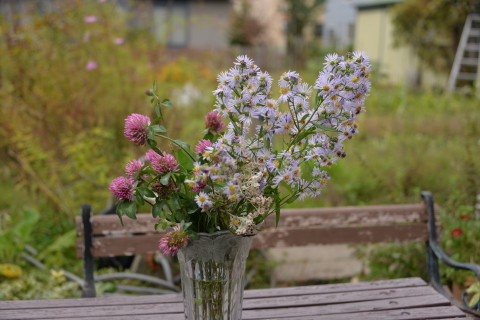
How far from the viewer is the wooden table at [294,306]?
183 centimetres

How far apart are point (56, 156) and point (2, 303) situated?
2507mm

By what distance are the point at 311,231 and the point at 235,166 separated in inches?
55.1

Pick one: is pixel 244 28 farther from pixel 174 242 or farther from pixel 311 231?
pixel 174 242

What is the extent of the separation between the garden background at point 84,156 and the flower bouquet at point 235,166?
5.46ft

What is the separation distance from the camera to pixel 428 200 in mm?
2523

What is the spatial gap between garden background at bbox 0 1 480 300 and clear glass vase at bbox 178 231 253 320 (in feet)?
5.19

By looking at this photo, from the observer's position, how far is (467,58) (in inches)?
431

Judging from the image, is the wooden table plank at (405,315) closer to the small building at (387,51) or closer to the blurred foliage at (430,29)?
the blurred foliage at (430,29)

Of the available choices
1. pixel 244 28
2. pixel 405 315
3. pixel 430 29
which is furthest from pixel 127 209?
pixel 244 28

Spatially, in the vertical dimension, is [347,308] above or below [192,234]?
below

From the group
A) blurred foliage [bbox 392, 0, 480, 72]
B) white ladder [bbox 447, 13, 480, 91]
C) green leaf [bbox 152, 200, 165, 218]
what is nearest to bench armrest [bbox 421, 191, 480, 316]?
green leaf [bbox 152, 200, 165, 218]

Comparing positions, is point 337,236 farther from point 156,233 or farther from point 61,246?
point 61,246

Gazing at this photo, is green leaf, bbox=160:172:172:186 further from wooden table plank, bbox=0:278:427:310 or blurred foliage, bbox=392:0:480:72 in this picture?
blurred foliage, bbox=392:0:480:72

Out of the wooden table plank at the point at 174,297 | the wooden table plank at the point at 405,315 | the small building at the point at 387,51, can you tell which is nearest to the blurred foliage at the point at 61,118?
the wooden table plank at the point at 174,297
